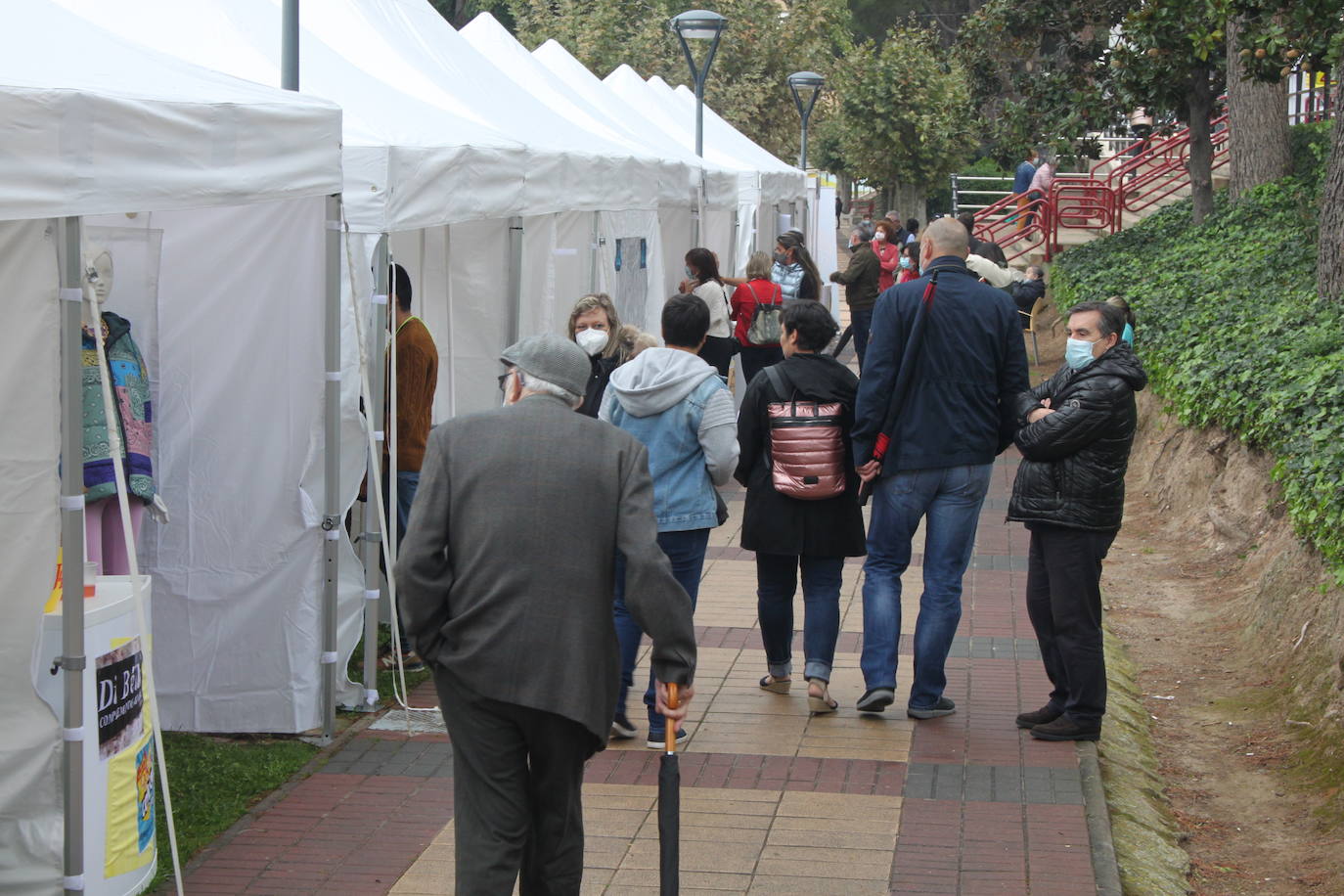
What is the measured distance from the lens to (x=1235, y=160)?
2034cm

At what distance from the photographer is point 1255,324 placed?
1141 centimetres

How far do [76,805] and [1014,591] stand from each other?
20.2 ft

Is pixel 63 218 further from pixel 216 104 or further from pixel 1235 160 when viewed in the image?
pixel 1235 160

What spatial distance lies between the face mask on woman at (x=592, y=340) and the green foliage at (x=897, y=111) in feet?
102

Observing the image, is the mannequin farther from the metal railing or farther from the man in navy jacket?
the metal railing

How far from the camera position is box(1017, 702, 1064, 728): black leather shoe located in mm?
6492

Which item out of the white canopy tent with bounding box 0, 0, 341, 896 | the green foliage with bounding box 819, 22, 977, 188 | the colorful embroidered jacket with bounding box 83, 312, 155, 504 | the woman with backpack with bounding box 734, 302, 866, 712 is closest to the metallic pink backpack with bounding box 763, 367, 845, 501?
the woman with backpack with bounding box 734, 302, 866, 712

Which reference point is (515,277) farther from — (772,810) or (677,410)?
(772,810)

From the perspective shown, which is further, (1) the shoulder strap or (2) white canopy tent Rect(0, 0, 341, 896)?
(1) the shoulder strap

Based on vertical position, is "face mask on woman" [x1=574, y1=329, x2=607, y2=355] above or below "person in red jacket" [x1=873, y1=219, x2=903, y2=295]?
below

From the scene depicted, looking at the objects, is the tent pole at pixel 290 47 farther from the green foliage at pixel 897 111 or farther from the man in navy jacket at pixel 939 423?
the green foliage at pixel 897 111

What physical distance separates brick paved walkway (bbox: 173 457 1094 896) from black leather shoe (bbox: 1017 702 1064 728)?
0.19 ft

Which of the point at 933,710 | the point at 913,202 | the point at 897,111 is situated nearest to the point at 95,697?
the point at 933,710

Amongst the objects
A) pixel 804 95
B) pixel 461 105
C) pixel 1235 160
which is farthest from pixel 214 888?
pixel 804 95
